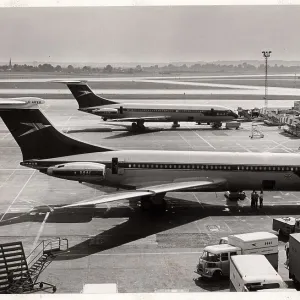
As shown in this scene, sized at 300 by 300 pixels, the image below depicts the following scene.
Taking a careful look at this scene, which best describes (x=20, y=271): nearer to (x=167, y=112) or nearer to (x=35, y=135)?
(x=35, y=135)

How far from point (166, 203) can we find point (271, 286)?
14.4m

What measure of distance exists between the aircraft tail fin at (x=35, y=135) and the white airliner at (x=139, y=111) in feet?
118

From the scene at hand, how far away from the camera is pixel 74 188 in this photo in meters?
36.0

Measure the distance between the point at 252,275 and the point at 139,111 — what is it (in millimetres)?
51202

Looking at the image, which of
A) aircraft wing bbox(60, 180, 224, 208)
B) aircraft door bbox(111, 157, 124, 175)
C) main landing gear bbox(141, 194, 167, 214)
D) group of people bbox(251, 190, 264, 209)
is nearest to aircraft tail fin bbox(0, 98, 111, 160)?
aircraft door bbox(111, 157, 124, 175)

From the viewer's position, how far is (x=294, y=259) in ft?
64.6

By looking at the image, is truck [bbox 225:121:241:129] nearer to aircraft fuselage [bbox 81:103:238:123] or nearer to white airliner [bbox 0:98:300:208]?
aircraft fuselage [bbox 81:103:238:123]

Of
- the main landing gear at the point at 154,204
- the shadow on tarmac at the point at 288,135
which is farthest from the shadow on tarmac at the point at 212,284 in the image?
the shadow on tarmac at the point at 288,135

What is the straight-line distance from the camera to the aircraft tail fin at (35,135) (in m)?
28.5

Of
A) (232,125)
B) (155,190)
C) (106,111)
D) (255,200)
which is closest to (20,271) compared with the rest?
(155,190)

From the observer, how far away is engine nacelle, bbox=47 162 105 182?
28641 mm

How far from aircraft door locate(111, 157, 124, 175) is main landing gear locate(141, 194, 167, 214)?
2.10 m

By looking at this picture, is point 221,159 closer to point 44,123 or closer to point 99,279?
point 44,123

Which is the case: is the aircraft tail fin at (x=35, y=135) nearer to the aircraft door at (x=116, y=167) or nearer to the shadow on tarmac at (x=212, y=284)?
the aircraft door at (x=116, y=167)
